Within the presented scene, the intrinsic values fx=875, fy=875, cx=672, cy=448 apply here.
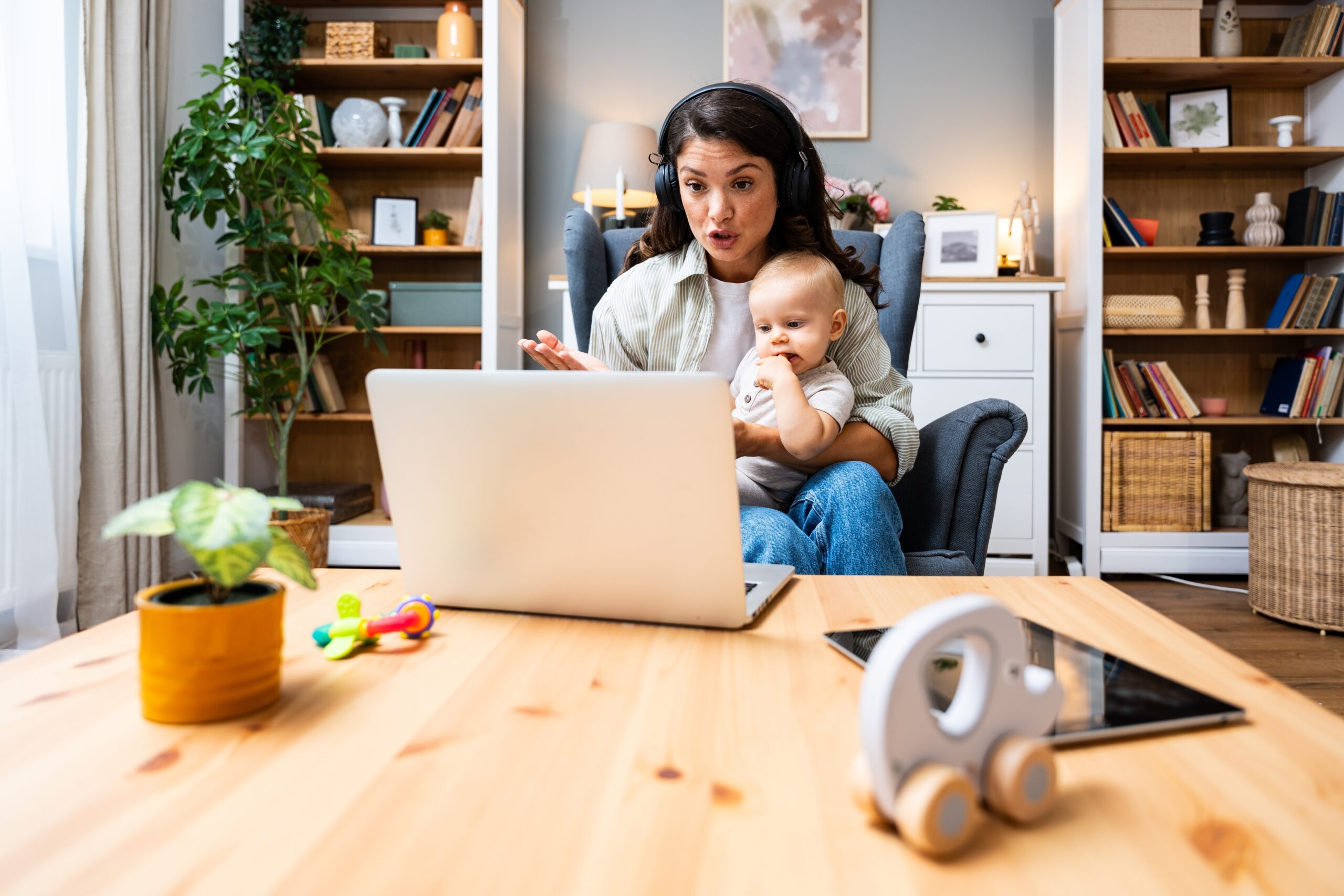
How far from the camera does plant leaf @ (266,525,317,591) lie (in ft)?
1.70

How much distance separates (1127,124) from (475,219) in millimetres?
2262

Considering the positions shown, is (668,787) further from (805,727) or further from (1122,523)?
(1122,523)

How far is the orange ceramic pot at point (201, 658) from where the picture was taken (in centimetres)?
50

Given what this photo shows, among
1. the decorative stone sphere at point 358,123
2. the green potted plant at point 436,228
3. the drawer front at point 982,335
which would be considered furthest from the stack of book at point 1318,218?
the decorative stone sphere at point 358,123

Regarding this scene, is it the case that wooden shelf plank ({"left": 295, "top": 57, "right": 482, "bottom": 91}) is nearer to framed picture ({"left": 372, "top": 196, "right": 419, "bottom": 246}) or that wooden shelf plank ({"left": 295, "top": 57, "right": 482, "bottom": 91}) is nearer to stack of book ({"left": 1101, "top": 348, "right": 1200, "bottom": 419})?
framed picture ({"left": 372, "top": 196, "right": 419, "bottom": 246})

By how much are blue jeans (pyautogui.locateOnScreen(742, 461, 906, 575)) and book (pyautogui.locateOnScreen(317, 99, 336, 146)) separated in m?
2.50

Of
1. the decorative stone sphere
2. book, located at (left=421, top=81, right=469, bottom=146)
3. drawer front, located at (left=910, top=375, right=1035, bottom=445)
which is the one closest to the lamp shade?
book, located at (left=421, top=81, right=469, bottom=146)

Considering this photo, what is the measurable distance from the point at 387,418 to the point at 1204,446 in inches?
116

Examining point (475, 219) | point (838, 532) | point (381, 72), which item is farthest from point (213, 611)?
point (381, 72)

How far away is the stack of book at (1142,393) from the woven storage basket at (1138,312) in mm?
114

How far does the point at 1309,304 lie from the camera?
294cm

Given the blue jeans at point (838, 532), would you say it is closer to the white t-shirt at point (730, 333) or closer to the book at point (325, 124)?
the white t-shirt at point (730, 333)

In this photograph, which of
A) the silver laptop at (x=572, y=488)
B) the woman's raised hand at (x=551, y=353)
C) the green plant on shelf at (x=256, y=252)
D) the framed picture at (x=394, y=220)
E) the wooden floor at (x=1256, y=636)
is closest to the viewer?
the silver laptop at (x=572, y=488)

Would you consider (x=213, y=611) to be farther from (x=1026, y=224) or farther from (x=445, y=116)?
(x=1026, y=224)
